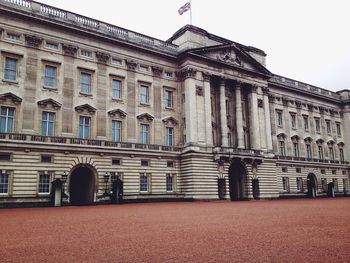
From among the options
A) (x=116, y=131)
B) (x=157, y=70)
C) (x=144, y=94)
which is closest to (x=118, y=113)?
(x=116, y=131)

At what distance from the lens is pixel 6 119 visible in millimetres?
29719

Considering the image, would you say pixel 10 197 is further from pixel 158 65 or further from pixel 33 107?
pixel 158 65

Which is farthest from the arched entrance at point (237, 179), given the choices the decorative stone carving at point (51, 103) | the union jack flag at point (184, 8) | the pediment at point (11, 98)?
the pediment at point (11, 98)

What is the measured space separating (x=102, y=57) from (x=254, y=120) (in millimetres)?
22842

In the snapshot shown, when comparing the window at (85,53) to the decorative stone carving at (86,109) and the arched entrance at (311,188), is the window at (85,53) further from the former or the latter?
the arched entrance at (311,188)

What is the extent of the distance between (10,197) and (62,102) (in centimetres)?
1014

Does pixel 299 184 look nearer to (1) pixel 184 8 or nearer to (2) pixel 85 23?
(1) pixel 184 8

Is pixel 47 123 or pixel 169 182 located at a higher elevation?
pixel 47 123

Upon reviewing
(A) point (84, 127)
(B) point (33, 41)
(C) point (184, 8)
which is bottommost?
(A) point (84, 127)

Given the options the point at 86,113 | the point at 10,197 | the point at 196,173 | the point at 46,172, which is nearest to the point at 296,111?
Result: the point at 196,173

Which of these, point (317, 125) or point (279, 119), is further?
point (317, 125)

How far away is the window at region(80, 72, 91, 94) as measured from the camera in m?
34.8

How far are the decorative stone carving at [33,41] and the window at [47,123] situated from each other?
6.68m

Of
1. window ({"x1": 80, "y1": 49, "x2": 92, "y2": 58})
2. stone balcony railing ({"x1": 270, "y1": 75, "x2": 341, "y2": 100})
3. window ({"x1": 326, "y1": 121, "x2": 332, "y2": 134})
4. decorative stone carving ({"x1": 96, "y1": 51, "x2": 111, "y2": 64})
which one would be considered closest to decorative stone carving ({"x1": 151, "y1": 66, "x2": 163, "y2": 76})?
decorative stone carving ({"x1": 96, "y1": 51, "x2": 111, "y2": 64})
